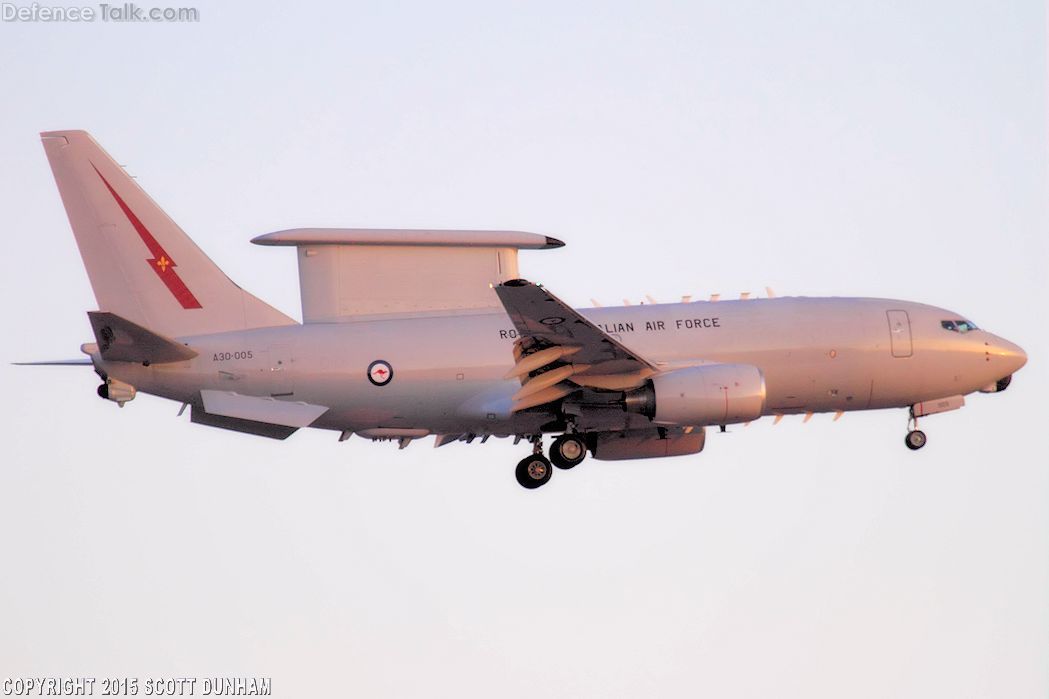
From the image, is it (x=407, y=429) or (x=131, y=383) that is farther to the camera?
(x=407, y=429)

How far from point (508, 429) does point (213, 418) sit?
7.41m

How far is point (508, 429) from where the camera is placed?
46.0 metres

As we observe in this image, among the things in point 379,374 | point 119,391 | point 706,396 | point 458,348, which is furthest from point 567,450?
point 119,391

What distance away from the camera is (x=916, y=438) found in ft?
161

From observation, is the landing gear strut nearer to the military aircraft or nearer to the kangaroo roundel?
the military aircraft

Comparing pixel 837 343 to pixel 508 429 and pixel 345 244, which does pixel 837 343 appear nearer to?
pixel 508 429

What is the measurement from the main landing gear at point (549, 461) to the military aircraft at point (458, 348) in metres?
0.05

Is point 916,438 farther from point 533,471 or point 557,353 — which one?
point 557,353

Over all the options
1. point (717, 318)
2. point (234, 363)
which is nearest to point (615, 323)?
point (717, 318)

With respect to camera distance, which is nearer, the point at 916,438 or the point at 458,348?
the point at 458,348

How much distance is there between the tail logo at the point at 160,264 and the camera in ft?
147

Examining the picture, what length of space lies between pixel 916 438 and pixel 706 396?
909 cm

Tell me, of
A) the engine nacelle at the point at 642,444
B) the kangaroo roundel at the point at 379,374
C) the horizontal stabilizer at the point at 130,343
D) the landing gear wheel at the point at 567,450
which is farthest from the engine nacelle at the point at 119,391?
the engine nacelle at the point at 642,444

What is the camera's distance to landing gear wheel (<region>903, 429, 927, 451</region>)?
161 feet
